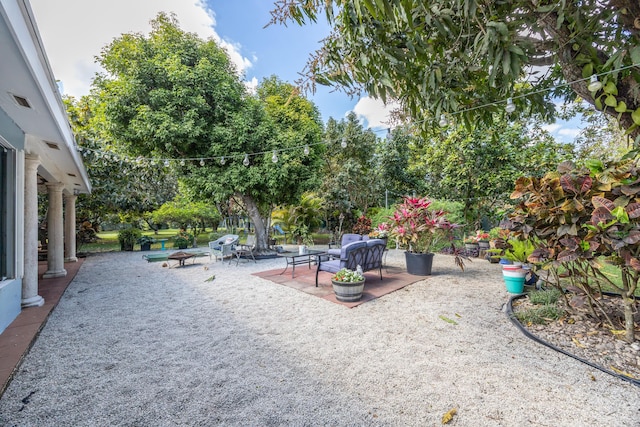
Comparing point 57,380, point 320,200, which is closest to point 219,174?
point 320,200

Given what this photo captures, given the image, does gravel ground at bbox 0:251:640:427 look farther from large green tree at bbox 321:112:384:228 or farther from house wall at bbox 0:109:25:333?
large green tree at bbox 321:112:384:228

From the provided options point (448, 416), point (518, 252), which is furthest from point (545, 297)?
point (448, 416)

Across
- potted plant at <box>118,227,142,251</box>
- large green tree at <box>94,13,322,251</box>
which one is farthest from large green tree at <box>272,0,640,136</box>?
potted plant at <box>118,227,142,251</box>

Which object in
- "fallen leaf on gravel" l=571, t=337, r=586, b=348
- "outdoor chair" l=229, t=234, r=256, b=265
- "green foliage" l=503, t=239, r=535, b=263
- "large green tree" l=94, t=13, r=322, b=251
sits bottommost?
"fallen leaf on gravel" l=571, t=337, r=586, b=348

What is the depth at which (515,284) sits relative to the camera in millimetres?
4695

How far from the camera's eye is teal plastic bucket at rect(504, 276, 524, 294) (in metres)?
4.64

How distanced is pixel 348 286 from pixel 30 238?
5420 mm

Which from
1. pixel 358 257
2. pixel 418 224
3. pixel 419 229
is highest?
pixel 418 224

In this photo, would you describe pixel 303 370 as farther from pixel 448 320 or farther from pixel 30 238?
pixel 30 238

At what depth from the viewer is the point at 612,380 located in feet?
7.74

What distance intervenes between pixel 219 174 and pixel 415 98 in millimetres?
7307

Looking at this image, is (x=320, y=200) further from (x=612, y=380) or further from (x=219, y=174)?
(x=612, y=380)

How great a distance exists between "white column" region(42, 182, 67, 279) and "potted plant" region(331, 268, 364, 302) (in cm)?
708

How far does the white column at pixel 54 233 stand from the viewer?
6.77 metres
